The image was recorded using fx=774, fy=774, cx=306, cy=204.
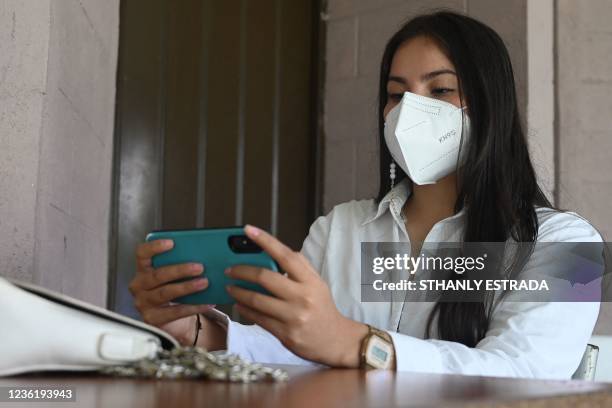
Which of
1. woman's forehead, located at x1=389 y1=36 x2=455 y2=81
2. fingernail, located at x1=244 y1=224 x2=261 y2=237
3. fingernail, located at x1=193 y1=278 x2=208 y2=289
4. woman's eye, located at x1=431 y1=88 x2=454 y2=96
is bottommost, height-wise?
fingernail, located at x1=193 y1=278 x2=208 y2=289

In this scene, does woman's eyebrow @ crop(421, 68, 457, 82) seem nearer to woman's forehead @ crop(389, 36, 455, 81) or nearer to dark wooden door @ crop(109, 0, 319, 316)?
woman's forehead @ crop(389, 36, 455, 81)

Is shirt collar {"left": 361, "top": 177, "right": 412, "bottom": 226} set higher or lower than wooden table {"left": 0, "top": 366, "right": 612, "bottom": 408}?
higher

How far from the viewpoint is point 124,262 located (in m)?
2.17

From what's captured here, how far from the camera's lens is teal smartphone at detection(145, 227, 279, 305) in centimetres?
87

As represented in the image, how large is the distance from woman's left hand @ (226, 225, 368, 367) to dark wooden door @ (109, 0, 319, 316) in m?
1.32

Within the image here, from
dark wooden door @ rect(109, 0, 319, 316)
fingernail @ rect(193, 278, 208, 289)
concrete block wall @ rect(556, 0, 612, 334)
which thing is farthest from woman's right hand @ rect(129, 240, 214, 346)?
concrete block wall @ rect(556, 0, 612, 334)

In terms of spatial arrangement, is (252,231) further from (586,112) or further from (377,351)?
(586,112)

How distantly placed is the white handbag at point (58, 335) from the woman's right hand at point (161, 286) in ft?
0.71

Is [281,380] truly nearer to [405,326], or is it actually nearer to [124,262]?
[405,326]

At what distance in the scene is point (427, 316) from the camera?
1445 mm

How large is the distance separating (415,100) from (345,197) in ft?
3.80

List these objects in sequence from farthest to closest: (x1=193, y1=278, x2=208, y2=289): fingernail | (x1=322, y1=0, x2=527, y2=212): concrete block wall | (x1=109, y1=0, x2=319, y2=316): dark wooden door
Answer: (x1=322, y1=0, x2=527, y2=212): concrete block wall < (x1=109, y1=0, x2=319, y2=316): dark wooden door < (x1=193, y1=278, x2=208, y2=289): fingernail

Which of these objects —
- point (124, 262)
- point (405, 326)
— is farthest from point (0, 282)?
point (124, 262)

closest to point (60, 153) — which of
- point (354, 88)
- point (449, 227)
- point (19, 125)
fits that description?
point (19, 125)
